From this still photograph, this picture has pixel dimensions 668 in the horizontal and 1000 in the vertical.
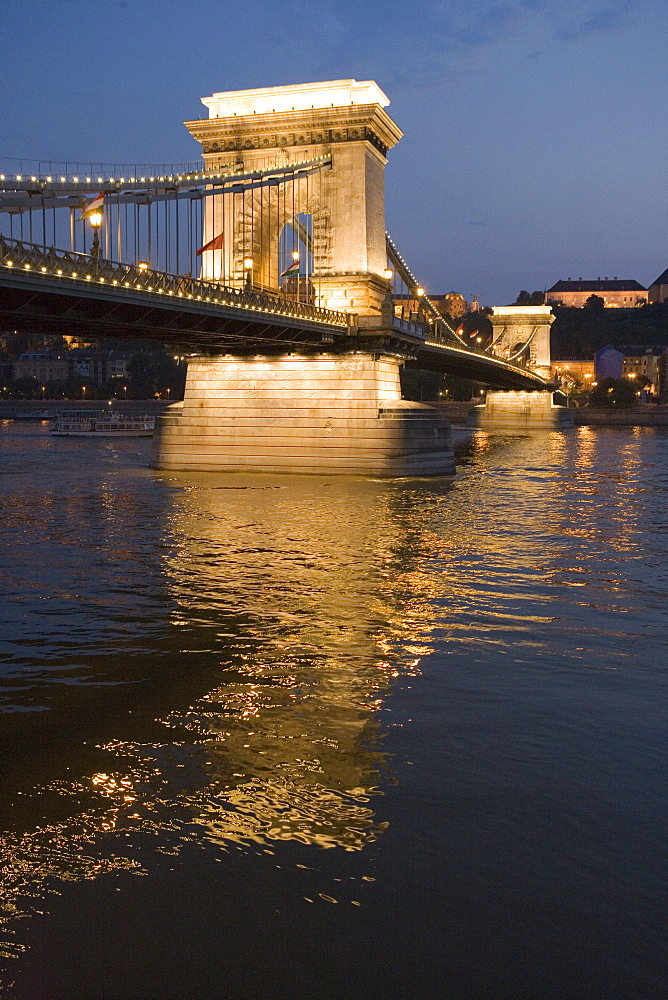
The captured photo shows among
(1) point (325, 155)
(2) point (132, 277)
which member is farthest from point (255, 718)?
(1) point (325, 155)

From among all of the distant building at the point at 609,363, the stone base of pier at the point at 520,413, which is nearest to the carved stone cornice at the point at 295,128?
the stone base of pier at the point at 520,413

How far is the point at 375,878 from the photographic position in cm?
548

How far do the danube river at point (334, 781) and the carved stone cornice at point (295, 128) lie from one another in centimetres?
2834

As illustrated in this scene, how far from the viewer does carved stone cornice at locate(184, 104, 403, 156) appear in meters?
39.7

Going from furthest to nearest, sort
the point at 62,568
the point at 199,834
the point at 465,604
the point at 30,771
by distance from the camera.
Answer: the point at 62,568 → the point at 465,604 → the point at 30,771 → the point at 199,834

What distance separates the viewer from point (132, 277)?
26.7 meters

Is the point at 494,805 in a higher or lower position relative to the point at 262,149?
lower

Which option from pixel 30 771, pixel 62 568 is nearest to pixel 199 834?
pixel 30 771

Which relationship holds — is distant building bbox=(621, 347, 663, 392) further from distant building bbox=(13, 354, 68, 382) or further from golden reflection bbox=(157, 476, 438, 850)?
golden reflection bbox=(157, 476, 438, 850)

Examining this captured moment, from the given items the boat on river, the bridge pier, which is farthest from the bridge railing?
the boat on river

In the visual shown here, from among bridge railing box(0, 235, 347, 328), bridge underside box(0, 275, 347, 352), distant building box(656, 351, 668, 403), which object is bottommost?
bridge underside box(0, 275, 347, 352)

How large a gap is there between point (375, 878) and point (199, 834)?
3.98 feet

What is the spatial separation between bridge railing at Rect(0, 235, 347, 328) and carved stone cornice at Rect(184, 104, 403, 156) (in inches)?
303

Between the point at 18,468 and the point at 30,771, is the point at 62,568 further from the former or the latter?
the point at 18,468
